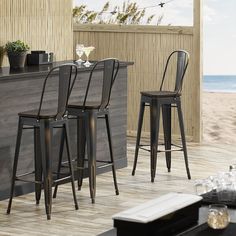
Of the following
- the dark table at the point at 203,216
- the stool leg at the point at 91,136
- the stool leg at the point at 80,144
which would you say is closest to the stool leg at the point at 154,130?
the stool leg at the point at 80,144

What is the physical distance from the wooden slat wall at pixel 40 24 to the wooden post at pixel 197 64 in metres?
1.58

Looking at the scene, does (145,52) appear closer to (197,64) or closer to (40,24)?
(197,64)

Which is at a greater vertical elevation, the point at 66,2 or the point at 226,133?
the point at 66,2

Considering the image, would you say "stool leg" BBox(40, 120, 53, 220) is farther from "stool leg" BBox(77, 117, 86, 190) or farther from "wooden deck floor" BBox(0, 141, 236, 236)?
"stool leg" BBox(77, 117, 86, 190)

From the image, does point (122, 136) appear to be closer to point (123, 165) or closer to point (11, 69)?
point (123, 165)

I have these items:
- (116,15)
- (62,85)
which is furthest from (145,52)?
(62,85)

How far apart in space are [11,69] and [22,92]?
39 centimetres

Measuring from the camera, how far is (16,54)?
24.8 feet

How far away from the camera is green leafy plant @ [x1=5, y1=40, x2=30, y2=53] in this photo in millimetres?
7617

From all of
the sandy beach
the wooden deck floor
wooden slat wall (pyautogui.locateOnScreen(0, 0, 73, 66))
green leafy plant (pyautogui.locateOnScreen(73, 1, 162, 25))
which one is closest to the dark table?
the wooden deck floor

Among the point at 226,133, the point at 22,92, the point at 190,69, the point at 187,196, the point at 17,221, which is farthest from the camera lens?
the point at 226,133

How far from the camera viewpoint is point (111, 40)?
10133mm

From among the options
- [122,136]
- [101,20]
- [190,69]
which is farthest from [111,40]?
[122,136]

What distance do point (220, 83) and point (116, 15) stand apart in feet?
26.8
